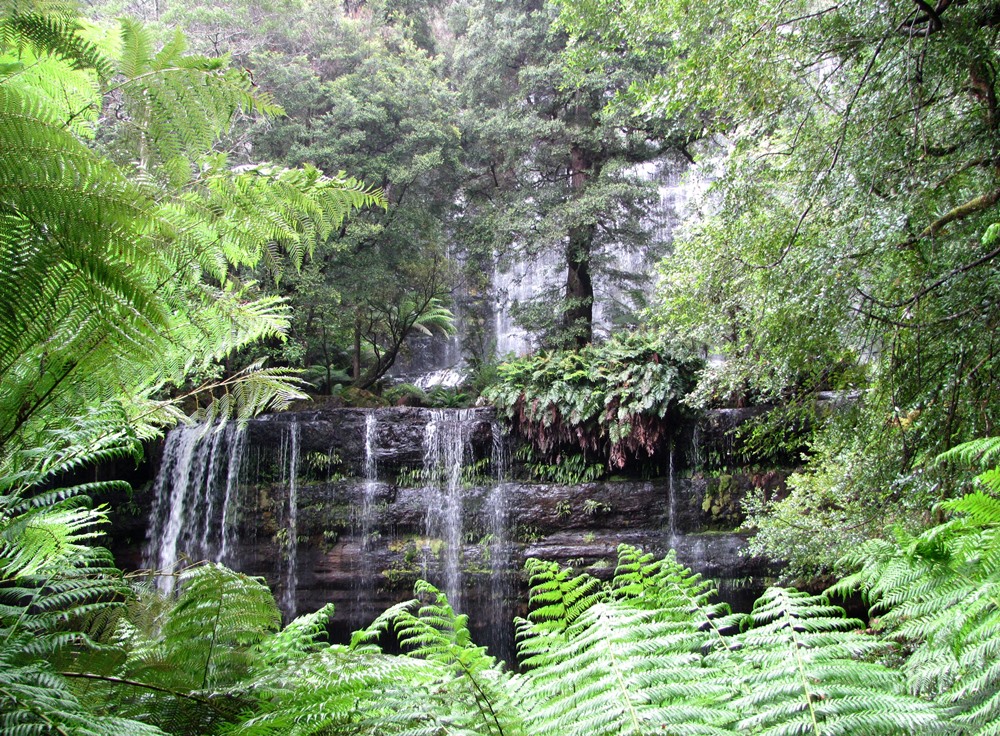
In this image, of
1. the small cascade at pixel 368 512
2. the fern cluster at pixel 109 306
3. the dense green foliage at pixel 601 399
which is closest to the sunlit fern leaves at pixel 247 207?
the fern cluster at pixel 109 306

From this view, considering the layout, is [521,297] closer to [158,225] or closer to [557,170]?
[557,170]

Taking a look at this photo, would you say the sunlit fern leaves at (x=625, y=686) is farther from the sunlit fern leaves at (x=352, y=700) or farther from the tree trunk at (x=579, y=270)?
the tree trunk at (x=579, y=270)

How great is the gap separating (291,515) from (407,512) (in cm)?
189

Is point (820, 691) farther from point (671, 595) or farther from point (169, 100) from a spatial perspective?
point (169, 100)

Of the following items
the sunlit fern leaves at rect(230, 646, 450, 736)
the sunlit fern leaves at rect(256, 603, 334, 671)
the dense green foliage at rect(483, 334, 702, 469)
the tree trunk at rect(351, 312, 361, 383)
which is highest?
the tree trunk at rect(351, 312, 361, 383)

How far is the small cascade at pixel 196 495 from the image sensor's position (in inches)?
378

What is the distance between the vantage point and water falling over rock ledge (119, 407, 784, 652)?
8.78 meters

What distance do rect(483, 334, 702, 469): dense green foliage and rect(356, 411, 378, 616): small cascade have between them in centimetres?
199

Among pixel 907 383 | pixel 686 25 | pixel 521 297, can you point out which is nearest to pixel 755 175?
pixel 686 25

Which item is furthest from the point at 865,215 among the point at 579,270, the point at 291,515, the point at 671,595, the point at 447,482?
the point at 291,515

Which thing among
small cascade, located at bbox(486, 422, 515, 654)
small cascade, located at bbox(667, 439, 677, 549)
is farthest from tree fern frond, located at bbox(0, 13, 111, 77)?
small cascade, located at bbox(667, 439, 677, 549)

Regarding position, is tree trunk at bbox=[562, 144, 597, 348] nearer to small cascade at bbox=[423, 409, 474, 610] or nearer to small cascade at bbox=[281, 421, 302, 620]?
small cascade at bbox=[423, 409, 474, 610]

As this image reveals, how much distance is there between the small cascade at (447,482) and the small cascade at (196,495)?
3.02 meters

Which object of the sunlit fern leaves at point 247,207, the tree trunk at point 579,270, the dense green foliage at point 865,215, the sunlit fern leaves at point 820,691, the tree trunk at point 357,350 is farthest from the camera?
the tree trunk at point 357,350
